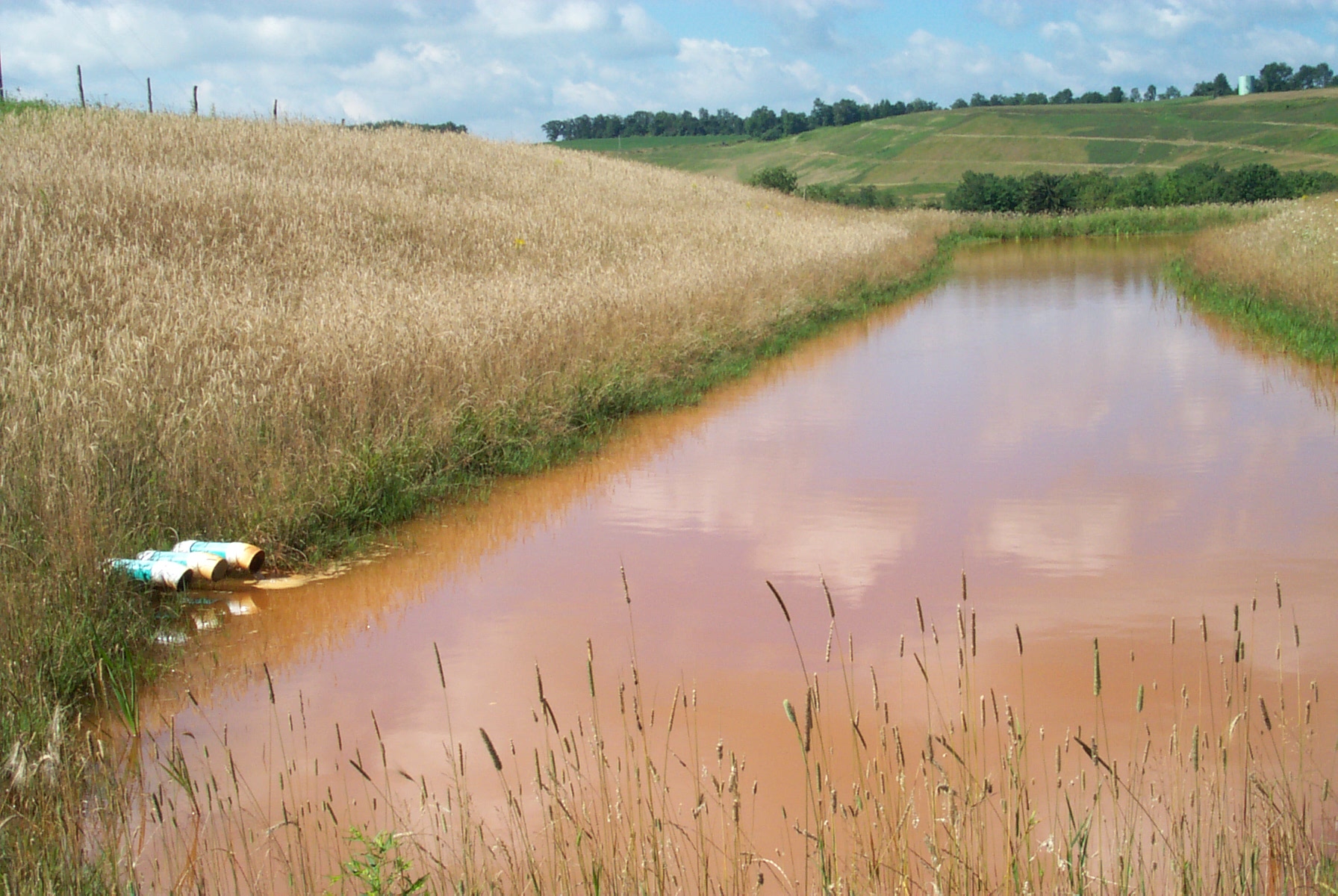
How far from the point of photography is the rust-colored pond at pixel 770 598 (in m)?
4.68

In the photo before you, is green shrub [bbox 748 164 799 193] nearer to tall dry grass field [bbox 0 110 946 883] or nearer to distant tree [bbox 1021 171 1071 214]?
distant tree [bbox 1021 171 1071 214]

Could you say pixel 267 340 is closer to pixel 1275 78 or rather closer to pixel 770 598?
pixel 770 598

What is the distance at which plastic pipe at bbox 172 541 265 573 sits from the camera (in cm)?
664

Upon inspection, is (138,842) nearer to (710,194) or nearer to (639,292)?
(639,292)

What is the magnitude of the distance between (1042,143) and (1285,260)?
8271 cm

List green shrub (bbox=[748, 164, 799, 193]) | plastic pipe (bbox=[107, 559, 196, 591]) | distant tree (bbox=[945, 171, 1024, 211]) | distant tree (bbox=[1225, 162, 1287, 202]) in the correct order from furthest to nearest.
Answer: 1. distant tree (bbox=[945, 171, 1024, 211])
2. distant tree (bbox=[1225, 162, 1287, 202])
3. green shrub (bbox=[748, 164, 799, 193])
4. plastic pipe (bbox=[107, 559, 196, 591])

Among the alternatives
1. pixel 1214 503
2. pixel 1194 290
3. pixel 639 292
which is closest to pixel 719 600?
pixel 1214 503

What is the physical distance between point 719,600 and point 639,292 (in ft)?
28.7

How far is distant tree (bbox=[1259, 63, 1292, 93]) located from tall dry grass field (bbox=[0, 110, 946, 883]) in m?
116

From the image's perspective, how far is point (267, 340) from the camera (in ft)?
33.8

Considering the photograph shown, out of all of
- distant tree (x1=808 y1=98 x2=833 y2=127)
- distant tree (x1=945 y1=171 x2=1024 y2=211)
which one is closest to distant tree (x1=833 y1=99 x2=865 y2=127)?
distant tree (x1=808 y1=98 x2=833 y2=127)

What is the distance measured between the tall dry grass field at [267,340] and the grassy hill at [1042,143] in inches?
2450

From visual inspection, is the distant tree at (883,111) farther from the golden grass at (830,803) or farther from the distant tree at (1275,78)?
the golden grass at (830,803)

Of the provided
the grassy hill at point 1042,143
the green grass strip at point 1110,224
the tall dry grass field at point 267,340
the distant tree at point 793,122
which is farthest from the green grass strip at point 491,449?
the distant tree at point 793,122
